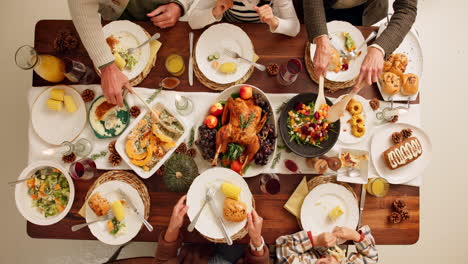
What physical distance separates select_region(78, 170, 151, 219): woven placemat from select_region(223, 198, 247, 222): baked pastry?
0.43 m

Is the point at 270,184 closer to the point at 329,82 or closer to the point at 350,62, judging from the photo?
the point at 329,82

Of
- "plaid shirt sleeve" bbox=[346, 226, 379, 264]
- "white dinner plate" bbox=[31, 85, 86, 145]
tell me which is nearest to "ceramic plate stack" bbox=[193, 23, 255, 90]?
"white dinner plate" bbox=[31, 85, 86, 145]

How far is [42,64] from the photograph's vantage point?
1.70 m

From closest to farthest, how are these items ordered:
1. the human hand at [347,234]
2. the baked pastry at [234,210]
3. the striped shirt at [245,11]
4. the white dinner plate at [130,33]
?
the baked pastry at [234,210] → the human hand at [347,234] → the white dinner plate at [130,33] → the striped shirt at [245,11]

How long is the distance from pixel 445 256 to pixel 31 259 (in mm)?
3685

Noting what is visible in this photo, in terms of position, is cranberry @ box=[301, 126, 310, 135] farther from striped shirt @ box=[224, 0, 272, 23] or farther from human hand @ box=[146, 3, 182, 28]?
human hand @ box=[146, 3, 182, 28]

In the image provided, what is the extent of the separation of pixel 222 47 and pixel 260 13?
0.27 m

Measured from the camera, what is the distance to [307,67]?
5.86ft

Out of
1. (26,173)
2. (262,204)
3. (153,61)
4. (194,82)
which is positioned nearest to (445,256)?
(262,204)

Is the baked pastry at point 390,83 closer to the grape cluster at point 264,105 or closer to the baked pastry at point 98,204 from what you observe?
the grape cluster at point 264,105

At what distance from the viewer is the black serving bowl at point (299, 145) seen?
1.67 m

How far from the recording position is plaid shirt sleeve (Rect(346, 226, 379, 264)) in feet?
5.51

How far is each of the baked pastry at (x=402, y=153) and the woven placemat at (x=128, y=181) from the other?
1324 mm

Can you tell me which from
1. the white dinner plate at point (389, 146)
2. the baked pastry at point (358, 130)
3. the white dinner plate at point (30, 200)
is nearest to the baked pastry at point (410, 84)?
the white dinner plate at point (389, 146)
